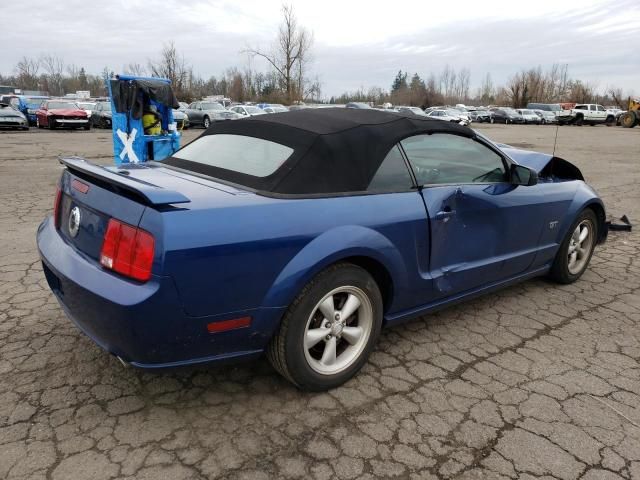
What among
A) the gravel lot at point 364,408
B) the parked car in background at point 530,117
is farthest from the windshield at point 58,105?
the parked car in background at point 530,117

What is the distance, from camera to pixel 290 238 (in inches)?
90.7

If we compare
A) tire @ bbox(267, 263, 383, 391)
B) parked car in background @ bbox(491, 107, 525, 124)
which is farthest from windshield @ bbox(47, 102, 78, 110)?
parked car in background @ bbox(491, 107, 525, 124)

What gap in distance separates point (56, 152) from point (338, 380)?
47.3 ft

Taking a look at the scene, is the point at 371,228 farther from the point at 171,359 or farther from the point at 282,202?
the point at 171,359

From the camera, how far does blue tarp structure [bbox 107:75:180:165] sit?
8.21 metres

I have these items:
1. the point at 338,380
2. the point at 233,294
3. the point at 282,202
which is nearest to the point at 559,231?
the point at 338,380

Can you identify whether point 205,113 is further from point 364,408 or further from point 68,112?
point 364,408

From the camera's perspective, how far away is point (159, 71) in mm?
54875

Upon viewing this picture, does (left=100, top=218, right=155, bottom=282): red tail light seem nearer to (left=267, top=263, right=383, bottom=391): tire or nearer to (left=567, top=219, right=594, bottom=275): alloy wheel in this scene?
(left=267, top=263, right=383, bottom=391): tire

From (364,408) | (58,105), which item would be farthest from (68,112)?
(364,408)

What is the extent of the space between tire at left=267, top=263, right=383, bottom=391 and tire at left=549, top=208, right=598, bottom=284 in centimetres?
225

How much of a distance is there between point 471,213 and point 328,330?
1277 mm

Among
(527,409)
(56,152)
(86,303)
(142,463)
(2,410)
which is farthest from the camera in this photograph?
(56,152)

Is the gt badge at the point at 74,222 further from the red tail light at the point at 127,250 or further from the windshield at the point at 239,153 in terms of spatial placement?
the windshield at the point at 239,153
